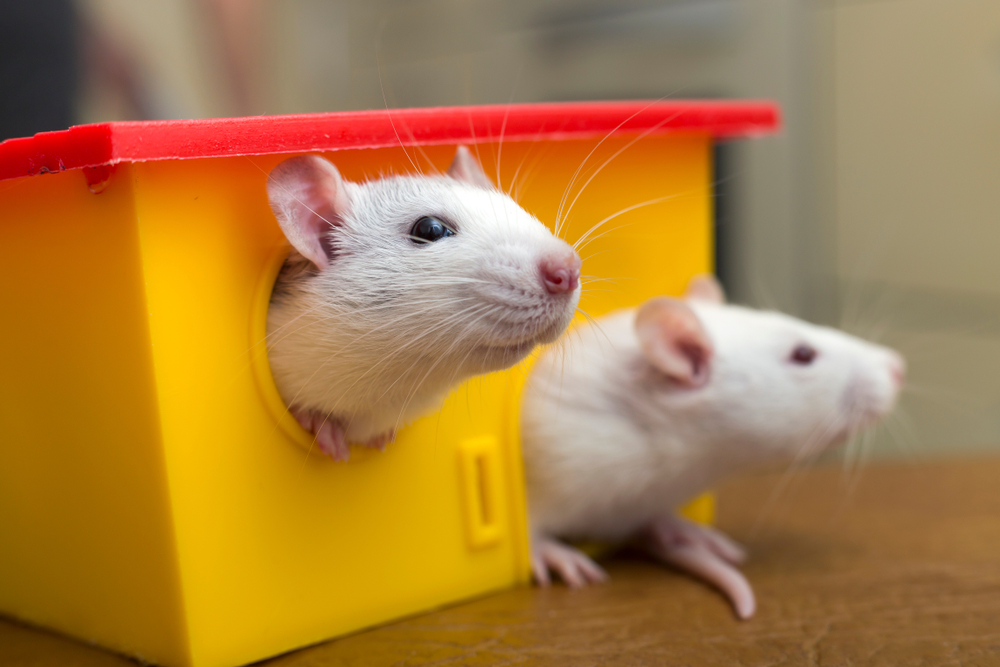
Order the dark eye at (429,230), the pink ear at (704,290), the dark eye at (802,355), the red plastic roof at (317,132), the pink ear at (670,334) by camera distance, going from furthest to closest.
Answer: the pink ear at (704,290) → the dark eye at (802,355) → the pink ear at (670,334) → the dark eye at (429,230) → the red plastic roof at (317,132)

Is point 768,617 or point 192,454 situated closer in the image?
point 192,454

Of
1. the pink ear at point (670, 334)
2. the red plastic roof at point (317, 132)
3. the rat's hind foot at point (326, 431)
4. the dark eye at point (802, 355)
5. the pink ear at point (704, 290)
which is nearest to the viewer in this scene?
the red plastic roof at point (317, 132)

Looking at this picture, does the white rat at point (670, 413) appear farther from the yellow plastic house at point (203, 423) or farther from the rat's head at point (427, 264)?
the rat's head at point (427, 264)

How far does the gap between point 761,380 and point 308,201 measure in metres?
0.91

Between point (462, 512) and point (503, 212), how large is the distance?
0.61 metres

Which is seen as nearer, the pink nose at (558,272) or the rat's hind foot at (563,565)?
the pink nose at (558,272)

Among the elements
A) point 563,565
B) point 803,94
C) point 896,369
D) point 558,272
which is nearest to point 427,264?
point 558,272

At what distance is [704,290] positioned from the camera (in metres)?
1.97

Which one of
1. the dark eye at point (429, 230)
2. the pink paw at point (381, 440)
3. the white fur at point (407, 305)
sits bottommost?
the pink paw at point (381, 440)

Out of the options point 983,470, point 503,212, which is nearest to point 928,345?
point 983,470

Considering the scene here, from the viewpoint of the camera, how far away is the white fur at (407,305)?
1.20 meters

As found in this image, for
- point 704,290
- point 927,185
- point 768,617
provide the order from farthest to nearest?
point 927,185, point 704,290, point 768,617

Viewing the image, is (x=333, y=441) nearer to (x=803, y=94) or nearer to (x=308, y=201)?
(x=308, y=201)

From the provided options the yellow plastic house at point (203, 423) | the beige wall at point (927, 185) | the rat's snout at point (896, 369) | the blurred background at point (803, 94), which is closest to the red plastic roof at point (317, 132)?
the yellow plastic house at point (203, 423)
